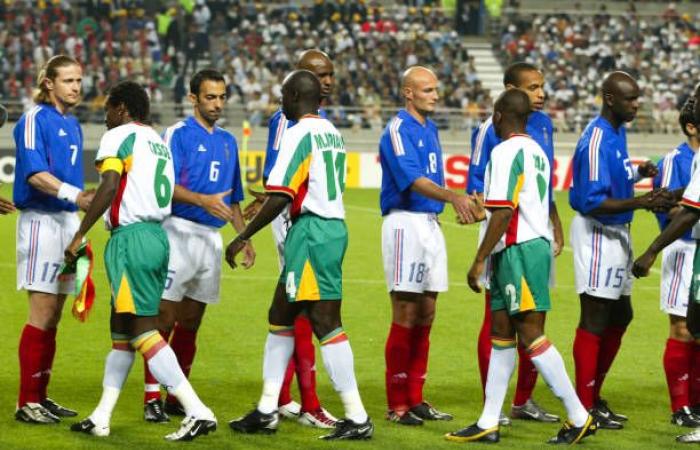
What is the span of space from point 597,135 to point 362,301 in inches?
236

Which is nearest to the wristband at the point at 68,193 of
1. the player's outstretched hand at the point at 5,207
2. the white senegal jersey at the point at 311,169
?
the player's outstretched hand at the point at 5,207

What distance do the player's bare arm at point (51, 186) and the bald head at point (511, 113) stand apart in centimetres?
247

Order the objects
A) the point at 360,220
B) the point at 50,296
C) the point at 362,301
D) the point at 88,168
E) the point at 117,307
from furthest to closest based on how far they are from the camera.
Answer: the point at 88,168, the point at 360,220, the point at 362,301, the point at 50,296, the point at 117,307

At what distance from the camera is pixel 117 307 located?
24.2 feet

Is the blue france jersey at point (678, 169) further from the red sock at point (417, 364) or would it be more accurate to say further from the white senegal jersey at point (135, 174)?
the white senegal jersey at point (135, 174)

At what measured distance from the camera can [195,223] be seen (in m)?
8.35

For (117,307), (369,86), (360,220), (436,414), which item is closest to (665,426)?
(436,414)

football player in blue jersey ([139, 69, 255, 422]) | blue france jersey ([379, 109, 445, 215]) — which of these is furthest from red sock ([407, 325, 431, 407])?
football player in blue jersey ([139, 69, 255, 422])

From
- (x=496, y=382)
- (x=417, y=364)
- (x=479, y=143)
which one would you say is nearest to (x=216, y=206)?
(x=417, y=364)

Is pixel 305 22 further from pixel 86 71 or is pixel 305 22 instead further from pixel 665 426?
pixel 665 426

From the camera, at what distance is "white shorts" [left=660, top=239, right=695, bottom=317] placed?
833 cm

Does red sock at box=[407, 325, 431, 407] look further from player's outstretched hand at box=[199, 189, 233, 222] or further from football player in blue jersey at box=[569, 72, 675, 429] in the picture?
player's outstretched hand at box=[199, 189, 233, 222]

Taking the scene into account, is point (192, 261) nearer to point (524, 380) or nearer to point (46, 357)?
point (46, 357)

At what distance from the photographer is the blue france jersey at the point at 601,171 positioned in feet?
26.4
